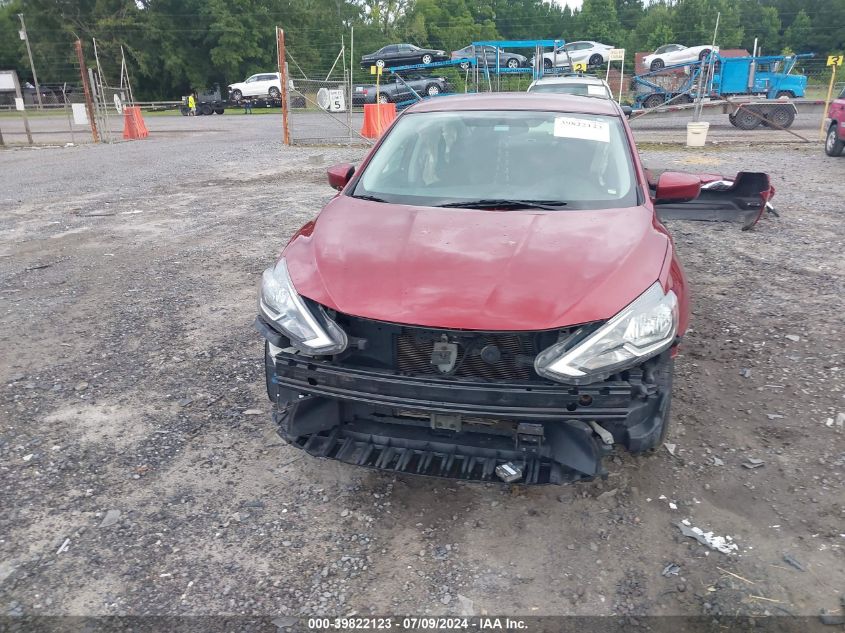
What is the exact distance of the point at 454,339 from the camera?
2715 millimetres

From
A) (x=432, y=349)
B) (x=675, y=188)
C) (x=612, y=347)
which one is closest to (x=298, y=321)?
(x=432, y=349)

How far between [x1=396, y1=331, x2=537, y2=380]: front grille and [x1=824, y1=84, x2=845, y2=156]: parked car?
523 inches

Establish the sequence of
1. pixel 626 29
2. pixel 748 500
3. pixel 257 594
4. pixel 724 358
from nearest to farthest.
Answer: pixel 257 594
pixel 748 500
pixel 724 358
pixel 626 29

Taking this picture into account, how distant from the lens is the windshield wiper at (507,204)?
348 cm

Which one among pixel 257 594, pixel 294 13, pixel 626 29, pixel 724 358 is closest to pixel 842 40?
pixel 626 29

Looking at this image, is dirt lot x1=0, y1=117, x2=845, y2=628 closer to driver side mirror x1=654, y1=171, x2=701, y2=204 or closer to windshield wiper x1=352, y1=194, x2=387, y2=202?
driver side mirror x1=654, y1=171, x2=701, y2=204

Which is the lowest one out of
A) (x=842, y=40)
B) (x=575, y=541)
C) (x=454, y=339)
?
(x=575, y=541)

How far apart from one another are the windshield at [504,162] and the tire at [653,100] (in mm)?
21218

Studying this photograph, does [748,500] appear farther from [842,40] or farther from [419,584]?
[842,40]

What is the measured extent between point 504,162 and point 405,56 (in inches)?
1220

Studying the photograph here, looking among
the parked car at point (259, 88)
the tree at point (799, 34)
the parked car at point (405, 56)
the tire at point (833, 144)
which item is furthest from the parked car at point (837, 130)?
the tree at point (799, 34)

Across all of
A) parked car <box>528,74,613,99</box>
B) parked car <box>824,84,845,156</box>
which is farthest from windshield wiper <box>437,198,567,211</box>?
parked car <box>824,84,845,156</box>

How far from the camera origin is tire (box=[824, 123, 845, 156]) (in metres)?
13.2

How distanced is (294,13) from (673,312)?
54.1 m
